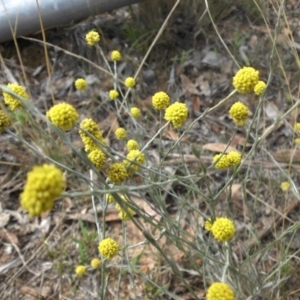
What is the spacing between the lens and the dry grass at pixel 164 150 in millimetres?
1445

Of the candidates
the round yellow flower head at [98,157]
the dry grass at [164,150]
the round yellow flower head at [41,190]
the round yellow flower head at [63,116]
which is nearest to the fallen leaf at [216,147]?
the dry grass at [164,150]

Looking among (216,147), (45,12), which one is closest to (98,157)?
(216,147)

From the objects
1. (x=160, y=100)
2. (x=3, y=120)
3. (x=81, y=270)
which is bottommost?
(x=81, y=270)

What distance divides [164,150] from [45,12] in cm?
82

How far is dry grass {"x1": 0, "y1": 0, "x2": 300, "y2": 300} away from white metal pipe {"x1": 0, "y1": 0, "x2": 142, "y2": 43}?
148 mm

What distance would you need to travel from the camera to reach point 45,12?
1903 millimetres

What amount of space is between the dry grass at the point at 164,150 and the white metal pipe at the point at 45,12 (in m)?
0.15

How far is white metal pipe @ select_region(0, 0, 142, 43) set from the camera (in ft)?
6.13

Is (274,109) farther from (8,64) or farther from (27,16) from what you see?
(8,64)

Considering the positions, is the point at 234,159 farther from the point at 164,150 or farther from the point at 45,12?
the point at 45,12

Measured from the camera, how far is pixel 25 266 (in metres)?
1.58

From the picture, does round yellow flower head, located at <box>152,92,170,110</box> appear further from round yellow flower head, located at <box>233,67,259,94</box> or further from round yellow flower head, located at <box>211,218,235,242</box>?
round yellow flower head, located at <box>211,218,235,242</box>

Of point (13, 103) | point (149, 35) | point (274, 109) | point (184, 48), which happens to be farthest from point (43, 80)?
point (13, 103)

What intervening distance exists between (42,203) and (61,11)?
5.00 ft
